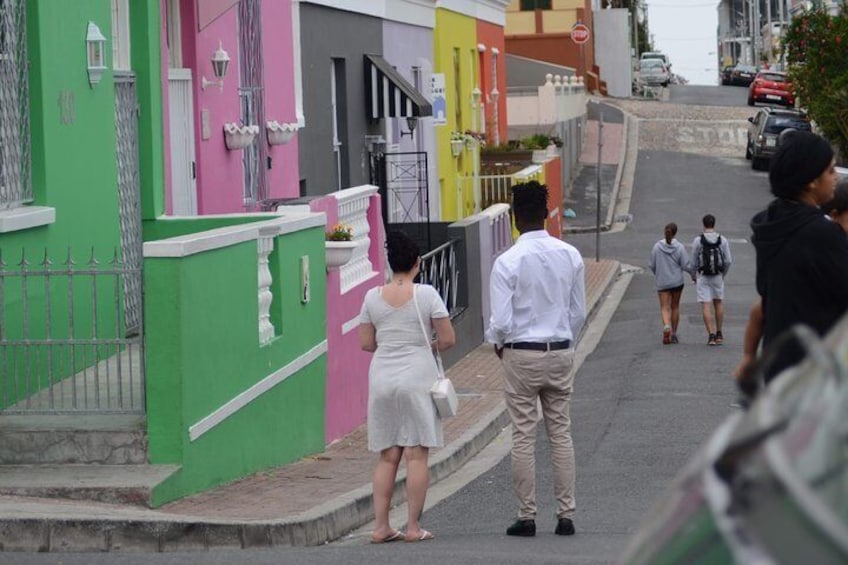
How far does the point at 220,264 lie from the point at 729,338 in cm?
1258

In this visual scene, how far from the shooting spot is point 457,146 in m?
31.4

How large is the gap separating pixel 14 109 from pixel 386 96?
1318 centimetres

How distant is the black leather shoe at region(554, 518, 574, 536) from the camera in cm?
911

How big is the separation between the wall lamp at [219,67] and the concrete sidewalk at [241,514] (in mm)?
3941

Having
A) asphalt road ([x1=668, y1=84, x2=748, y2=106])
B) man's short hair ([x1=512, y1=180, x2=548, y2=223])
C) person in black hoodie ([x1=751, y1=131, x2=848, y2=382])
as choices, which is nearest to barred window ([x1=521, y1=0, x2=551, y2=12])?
asphalt road ([x1=668, y1=84, x2=748, y2=106])

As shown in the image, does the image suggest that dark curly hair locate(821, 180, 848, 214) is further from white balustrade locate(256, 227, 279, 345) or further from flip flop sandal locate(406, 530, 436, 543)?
white balustrade locate(256, 227, 279, 345)

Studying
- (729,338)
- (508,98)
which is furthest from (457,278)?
(508,98)

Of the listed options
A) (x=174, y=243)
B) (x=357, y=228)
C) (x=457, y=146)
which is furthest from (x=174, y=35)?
(x=457, y=146)

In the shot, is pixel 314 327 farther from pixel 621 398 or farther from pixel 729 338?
pixel 729 338

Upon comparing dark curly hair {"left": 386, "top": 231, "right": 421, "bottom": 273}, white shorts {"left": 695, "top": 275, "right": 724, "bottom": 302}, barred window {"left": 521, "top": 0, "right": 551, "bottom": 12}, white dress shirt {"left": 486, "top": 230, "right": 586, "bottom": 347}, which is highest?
barred window {"left": 521, "top": 0, "right": 551, "bottom": 12}

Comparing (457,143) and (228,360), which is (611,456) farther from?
(457,143)

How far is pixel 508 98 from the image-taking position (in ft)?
152

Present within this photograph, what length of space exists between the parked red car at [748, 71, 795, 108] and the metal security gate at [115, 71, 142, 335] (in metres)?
53.2

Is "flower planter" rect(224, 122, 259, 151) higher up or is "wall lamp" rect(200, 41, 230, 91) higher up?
"wall lamp" rect(200, 41, 230, 91)
